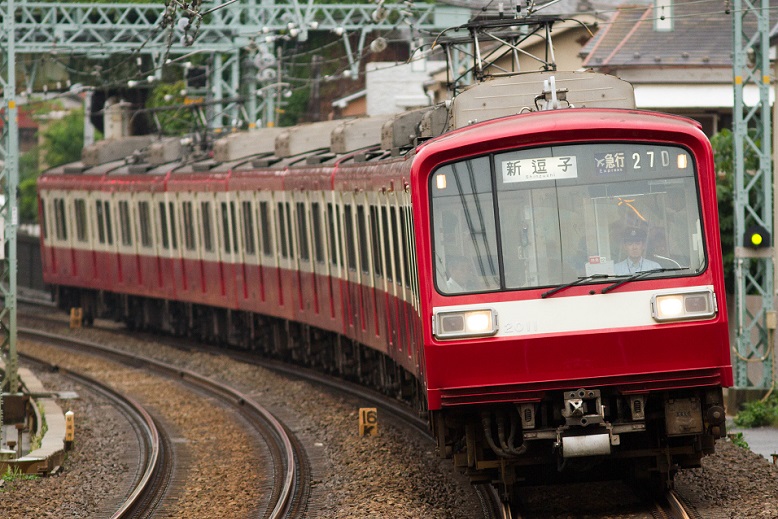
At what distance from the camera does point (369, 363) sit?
58.6 ft

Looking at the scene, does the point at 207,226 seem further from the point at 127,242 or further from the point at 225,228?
the point at 127,242

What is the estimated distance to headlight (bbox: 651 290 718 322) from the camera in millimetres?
9055

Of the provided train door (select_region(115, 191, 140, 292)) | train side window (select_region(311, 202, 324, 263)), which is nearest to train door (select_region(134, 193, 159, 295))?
train door (select_region(115, 191, 140, 292))

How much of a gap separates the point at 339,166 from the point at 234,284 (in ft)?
22.6

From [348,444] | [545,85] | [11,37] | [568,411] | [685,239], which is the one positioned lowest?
[348,444]

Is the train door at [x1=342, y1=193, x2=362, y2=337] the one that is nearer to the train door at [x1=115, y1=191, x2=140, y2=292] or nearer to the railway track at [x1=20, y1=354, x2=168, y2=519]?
the railway track at [x1=20, y1=354, x2=168, y2=519]

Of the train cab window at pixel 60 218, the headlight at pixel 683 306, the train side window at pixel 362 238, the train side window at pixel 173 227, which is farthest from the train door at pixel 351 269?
the train cab window at pixel 60 218

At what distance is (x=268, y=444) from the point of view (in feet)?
48.1

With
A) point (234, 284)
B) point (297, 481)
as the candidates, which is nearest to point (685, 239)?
point (297, 481)

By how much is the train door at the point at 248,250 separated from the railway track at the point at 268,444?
1402 millimetres

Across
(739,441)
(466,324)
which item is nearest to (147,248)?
(739,441)

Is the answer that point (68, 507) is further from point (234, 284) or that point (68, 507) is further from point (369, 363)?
point (234, 284)

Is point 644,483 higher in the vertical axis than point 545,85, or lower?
lower

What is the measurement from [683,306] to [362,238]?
651 cm
